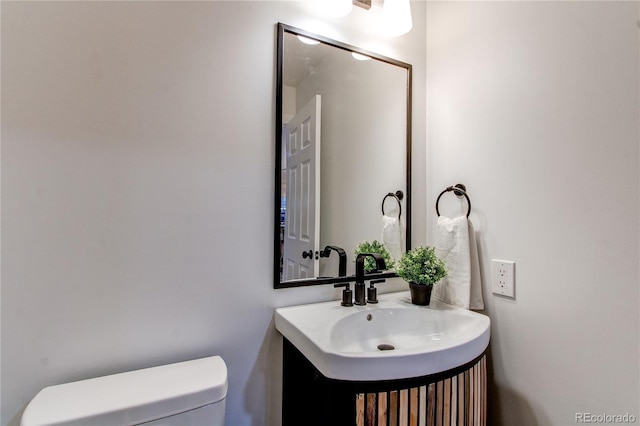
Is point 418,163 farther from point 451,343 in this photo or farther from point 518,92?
point 451,343

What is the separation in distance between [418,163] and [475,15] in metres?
0.60

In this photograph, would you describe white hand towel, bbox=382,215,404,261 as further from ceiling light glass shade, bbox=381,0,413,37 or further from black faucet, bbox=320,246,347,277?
ceiling light glass shade, bbox=381,0,413,37

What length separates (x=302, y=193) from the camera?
1131mm

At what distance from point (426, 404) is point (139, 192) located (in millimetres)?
966

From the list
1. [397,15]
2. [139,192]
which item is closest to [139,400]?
[139,192]

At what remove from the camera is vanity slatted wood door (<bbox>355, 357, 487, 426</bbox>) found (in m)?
0.70

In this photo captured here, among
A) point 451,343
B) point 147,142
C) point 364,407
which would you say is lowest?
point 364,407

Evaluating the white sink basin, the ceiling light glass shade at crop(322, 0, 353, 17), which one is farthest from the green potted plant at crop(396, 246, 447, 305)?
the ceiling light glass shade at crop(322, 0, 353, 17)

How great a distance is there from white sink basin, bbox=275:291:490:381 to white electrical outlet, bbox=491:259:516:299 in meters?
0.13

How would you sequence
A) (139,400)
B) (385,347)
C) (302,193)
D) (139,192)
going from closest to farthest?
(139,400), (139,192), (385,347), (302,193)

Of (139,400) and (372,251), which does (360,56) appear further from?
(139,400)

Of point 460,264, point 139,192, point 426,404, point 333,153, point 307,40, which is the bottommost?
point 426,404

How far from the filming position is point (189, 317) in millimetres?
933

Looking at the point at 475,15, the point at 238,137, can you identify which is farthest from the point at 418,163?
the point at 238,137
